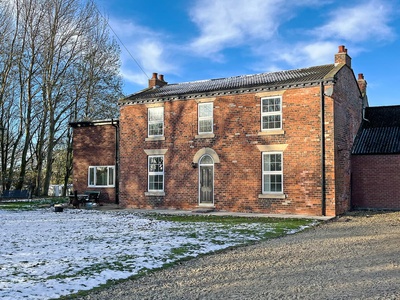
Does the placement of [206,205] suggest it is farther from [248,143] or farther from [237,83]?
[237,83]

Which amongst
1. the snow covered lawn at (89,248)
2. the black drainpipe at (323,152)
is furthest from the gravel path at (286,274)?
the black drainpipe at (323,152)

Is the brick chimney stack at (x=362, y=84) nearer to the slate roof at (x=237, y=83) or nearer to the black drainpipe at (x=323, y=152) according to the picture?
the slate roof at (x=237, y=83)

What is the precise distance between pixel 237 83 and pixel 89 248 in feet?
47.2

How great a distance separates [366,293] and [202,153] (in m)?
15.0

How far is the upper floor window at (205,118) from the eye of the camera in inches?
819

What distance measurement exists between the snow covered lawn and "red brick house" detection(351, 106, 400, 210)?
864 centimetres

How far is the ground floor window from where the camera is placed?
22062 millimetres

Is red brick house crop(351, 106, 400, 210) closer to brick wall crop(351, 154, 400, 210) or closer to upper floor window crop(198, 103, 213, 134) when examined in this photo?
brick wall crop(351, 154, 400, 210)

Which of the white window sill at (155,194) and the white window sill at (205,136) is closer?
the white window sill at (205,136)

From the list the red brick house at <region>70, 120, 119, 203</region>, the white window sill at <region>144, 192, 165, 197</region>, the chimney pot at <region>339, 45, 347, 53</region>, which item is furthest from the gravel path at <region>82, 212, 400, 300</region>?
the red brick house at <region>70, 120, 119, 203</region>

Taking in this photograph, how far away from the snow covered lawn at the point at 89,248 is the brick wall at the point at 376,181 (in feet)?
28.1

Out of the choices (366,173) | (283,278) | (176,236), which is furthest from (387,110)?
(283,278)

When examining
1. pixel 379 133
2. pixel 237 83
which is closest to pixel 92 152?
pixel 237 83

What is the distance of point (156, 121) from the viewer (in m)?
22.4
